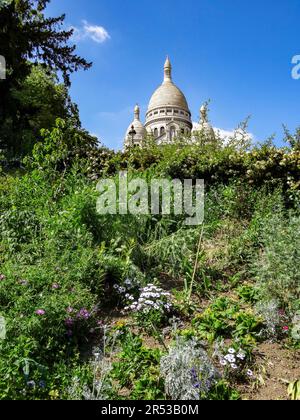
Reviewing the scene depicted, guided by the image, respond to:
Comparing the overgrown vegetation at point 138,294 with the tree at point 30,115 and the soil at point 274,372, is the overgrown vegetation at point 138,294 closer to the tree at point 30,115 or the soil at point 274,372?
the soil at point 274,372

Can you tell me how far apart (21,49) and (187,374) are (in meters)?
11.3

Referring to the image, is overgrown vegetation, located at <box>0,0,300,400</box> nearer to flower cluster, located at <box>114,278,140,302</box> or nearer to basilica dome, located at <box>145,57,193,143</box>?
flower cluster, located at <box>114,278,140,302</box>

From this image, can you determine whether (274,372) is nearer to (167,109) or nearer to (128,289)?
(128,289)

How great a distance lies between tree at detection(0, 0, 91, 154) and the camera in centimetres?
1081

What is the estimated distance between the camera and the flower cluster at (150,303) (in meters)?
3.62

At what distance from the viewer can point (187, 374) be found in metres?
2.62

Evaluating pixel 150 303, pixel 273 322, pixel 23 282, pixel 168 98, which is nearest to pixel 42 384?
pixel 23 282

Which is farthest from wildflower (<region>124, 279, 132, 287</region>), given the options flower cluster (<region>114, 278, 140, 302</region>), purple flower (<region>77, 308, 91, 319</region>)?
purple flower (<region>77, 308, 91, 319</region>)

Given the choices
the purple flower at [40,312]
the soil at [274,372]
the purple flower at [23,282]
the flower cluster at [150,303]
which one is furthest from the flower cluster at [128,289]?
the soil at [274,372]

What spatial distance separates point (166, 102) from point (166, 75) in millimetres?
7591

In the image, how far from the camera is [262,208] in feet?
20.8

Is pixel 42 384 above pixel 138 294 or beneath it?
beneath

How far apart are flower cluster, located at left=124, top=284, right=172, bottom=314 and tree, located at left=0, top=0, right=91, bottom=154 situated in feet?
29.3

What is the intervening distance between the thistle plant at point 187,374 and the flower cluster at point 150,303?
32.7 inches
